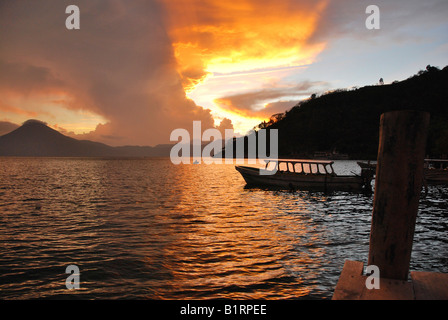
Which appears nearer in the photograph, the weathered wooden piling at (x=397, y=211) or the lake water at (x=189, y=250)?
the weathered wooden piling at (x=397, y=211)

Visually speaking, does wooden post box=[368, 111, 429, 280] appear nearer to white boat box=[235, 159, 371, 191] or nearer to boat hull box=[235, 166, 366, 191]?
white boat box=[235, 159, 371, 191]

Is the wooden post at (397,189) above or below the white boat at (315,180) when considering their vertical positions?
above

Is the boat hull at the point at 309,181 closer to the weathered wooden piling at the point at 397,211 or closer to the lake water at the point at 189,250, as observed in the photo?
the lake water at the point at 189,250

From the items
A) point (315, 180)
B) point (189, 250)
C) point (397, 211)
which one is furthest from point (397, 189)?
point (315, 180)

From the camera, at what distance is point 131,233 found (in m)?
14.7

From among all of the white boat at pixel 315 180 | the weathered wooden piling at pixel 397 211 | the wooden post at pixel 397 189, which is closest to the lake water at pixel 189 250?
the weathered wooden piling at pixel 397 211

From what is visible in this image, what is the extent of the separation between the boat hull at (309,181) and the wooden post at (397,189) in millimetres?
31821

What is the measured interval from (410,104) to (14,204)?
565 ft

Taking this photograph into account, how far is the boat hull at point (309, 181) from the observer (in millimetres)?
34469

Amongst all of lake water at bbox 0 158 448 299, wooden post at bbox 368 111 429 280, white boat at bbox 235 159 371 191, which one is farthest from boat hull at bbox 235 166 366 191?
wooden post at bbox 368 111 429 280

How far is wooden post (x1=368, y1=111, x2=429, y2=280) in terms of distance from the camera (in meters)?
4.05

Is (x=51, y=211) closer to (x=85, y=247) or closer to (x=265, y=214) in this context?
(x=85, y=247)
